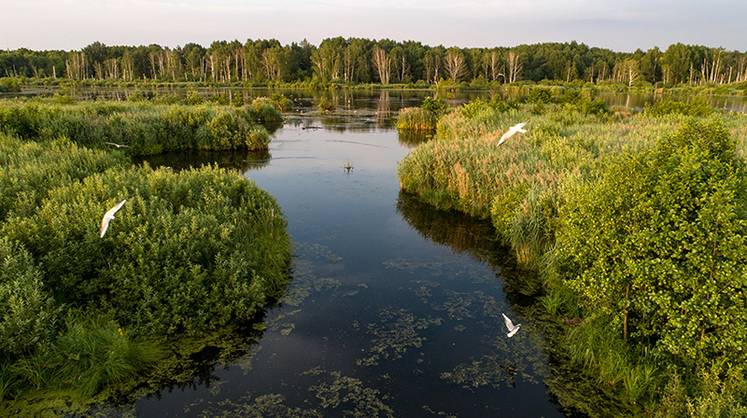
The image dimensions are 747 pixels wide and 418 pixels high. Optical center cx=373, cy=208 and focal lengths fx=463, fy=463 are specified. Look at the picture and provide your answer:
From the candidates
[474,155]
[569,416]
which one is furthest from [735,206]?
[474,155]

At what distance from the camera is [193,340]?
382 inches

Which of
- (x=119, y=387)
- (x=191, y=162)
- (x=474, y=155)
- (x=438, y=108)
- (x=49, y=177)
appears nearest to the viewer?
(x=119, y=387)

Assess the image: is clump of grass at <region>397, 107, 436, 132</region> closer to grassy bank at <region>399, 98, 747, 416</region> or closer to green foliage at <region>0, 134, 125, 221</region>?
green foliage at <region>0, 134, 125, 221</region>

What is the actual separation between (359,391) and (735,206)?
6.73 meters

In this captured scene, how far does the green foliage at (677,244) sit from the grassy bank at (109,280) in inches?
294

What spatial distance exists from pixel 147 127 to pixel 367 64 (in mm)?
109722

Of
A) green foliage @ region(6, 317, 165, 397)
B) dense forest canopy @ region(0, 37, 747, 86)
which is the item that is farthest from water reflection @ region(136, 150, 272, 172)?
dense forest canopy @ region(0, 37, 747, 86)

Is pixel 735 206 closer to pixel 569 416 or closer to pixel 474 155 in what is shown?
pixel 569 416

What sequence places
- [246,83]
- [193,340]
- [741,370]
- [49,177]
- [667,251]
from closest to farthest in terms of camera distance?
[741,370]
[667,251]
[193,340]
[49,177]
[246,83]

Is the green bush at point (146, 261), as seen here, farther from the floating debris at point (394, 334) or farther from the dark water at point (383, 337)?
the floating debris at point (394, 334)

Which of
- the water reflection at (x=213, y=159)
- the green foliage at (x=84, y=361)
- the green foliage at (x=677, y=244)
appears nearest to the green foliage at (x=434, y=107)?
the water reflection at (x=213, y=159)

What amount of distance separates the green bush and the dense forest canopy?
363 ft

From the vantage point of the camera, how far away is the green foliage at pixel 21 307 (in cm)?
779

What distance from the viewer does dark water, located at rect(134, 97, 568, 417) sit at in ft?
26.7
